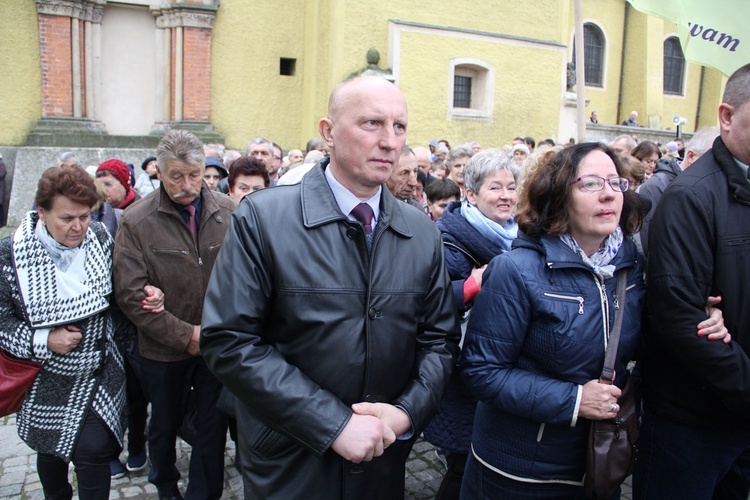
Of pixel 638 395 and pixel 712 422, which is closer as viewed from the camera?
pixel 712 422

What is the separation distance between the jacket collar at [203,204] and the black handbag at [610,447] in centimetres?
230

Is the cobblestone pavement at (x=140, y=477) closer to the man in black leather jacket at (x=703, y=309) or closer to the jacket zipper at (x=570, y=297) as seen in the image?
the man in black leather jacket at (x=703, y=309)

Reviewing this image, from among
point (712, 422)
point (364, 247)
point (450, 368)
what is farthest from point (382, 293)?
point (712, 422)

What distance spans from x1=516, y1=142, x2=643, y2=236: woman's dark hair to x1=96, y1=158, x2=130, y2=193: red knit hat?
415 cm

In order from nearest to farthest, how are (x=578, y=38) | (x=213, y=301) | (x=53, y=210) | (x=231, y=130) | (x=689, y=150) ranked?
1. (x=213, y=301)
2. (x=53, y=210)
3. (x=689, y=150)
4. (x=578, y=38)
5. (x=231, y=130)

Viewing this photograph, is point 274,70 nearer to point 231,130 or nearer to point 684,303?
point 231,130

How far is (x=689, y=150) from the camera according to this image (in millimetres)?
4680

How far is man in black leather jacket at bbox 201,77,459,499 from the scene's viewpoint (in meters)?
1.87

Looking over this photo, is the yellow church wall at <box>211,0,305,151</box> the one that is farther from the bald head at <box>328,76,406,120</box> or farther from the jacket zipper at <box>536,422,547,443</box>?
the jacket zipper at <box>536,422,547,443</box>

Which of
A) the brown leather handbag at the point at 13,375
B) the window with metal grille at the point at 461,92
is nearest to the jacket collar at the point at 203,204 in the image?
the brown leather handbag at the point at 13,375

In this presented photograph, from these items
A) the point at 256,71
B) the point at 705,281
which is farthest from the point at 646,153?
the point at 256,71

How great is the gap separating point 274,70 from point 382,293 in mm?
13511

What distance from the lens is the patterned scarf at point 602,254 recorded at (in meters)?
2.34

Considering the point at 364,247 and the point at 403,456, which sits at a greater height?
the point at 364,247
